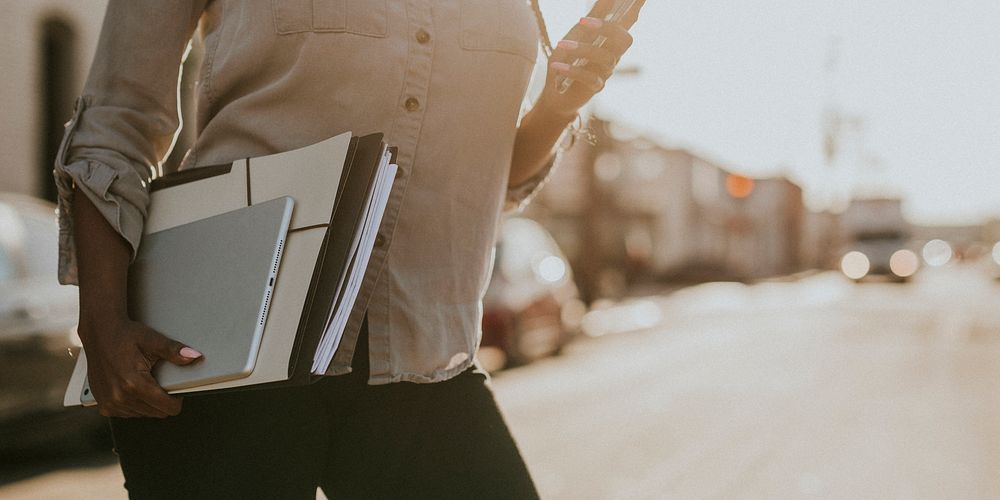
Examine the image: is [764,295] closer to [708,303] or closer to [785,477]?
[708,303]

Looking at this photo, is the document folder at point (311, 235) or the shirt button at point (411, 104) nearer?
the document folder at point (311, 235)

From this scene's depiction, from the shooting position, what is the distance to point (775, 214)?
66.6m

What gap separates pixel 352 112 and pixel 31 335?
14.6ft

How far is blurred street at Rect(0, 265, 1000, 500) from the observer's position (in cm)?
505

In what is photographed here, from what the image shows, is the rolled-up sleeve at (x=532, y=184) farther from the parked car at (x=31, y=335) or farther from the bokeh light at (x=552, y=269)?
the bokeh light at (x=552, y=269)

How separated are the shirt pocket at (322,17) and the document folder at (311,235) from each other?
0.20 m

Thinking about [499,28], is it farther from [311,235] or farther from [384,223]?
[311,235]

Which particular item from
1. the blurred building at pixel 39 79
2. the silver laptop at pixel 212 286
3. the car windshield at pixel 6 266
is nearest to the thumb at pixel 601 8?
the silver laptop at pixel 212 286

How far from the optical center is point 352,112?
4.07ft

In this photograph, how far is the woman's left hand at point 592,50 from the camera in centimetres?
129

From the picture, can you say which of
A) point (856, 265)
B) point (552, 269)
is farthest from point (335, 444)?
point (856, 265)

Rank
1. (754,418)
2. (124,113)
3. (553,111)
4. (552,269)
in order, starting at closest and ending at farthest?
(124,113) < (553,111) < (754,418) < (552,269)

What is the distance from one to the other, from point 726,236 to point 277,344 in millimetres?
60416

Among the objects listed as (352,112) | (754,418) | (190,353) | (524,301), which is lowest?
(754,418)
